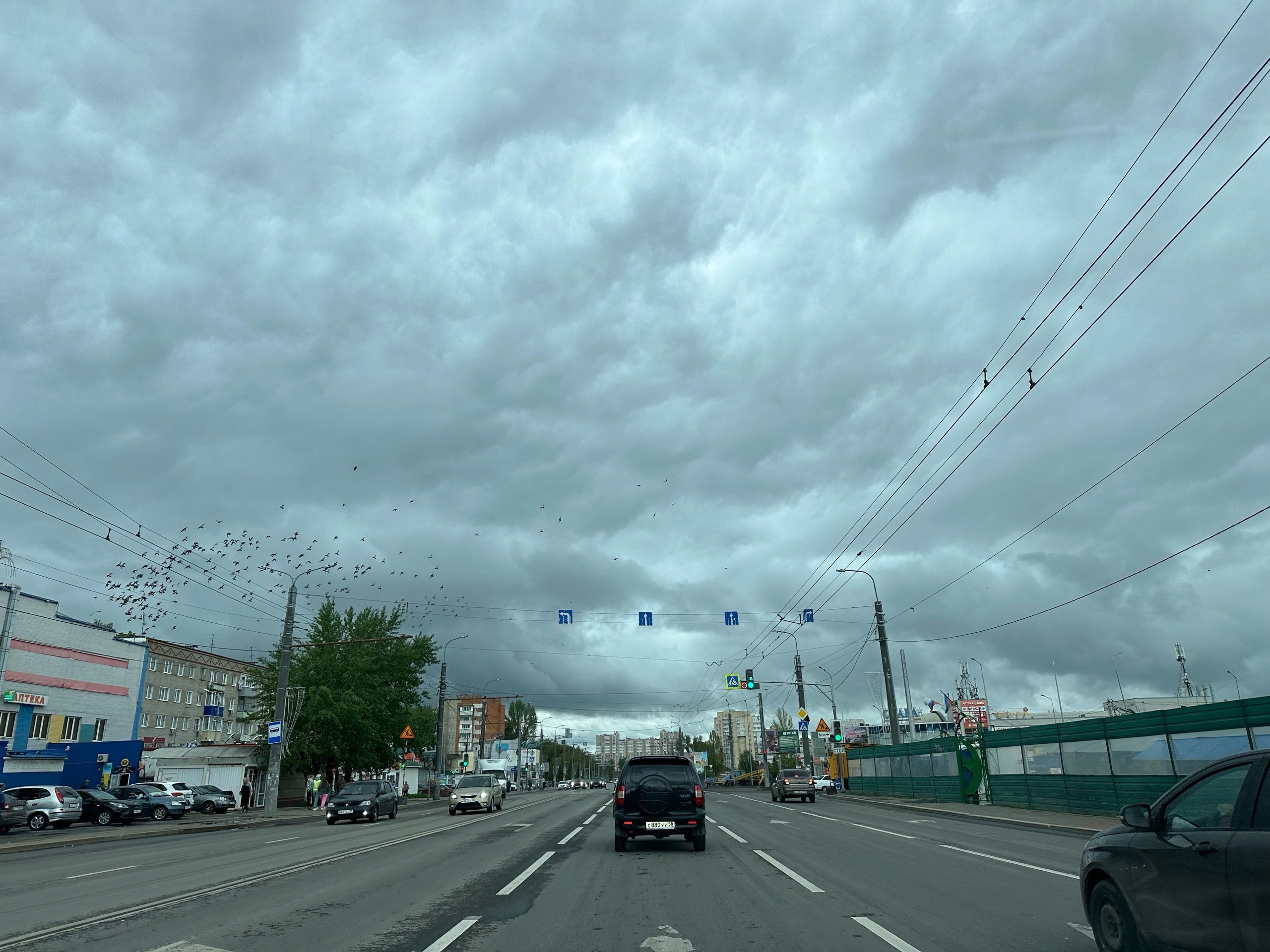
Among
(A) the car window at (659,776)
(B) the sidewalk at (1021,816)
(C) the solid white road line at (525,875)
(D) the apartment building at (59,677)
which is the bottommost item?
(B) the sidewalk at (1021,816)

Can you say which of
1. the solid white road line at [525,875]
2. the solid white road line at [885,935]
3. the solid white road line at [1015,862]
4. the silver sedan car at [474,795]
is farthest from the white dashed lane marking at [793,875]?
the silver sedan car at [474,795]

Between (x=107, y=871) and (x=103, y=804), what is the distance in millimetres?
25168

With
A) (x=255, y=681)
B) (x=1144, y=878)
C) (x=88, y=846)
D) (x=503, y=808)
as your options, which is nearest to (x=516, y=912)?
(x=1144, y=878)

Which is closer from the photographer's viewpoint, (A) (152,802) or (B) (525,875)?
(B) (525,875)

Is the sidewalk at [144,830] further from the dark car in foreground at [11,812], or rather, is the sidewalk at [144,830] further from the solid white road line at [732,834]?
the solid white road line at [732,834]

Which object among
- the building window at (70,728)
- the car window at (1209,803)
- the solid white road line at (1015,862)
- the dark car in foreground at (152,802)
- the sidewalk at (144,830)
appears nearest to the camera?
the car window at (1209,803)

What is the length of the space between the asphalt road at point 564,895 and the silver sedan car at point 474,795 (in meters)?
17.9

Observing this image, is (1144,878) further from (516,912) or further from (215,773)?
(215,773)

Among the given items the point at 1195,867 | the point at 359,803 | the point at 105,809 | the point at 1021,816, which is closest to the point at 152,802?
the point at 105,809

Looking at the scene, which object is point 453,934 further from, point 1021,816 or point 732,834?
point 1021,816

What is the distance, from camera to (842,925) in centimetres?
820

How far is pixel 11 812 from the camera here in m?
29.0

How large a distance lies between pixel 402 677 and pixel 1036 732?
4095 centimetres

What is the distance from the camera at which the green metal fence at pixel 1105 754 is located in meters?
20.0
